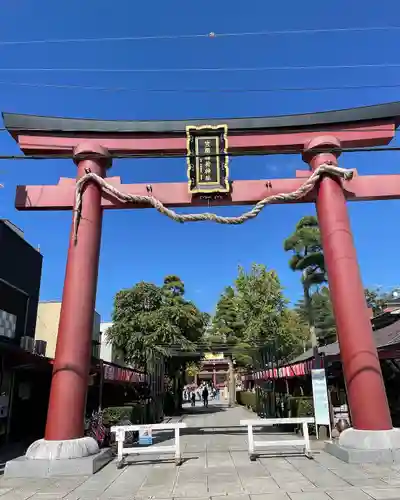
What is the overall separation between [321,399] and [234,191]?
229 inches

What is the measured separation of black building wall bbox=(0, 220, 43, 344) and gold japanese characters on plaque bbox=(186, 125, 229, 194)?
21.0 ft

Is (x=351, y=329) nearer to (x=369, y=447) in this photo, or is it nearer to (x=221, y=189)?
(x=369, y=447)

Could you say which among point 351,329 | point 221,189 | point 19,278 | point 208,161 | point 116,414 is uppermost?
point 208,161

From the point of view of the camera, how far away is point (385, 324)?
18.5m

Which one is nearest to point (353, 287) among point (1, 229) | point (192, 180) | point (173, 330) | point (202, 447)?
point (192, 180)

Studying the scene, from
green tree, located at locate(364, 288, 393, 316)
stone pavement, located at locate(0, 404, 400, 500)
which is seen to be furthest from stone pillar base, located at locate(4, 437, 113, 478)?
green tree, located at locate(364, 288, 393, 316)

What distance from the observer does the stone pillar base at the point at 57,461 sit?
756cm

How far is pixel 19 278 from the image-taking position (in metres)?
13.9

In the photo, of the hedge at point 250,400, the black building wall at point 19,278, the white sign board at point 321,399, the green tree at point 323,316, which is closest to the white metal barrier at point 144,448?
the white sign board at point 321,399

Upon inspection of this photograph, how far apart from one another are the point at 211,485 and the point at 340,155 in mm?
8151

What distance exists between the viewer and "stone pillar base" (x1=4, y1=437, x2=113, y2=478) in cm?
756

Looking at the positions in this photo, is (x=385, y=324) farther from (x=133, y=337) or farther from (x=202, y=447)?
(x=133, y=337)

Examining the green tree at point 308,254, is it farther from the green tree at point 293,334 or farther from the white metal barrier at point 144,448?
the white metal barrier at point 144,448

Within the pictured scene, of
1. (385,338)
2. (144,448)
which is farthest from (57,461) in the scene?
(385,338)
